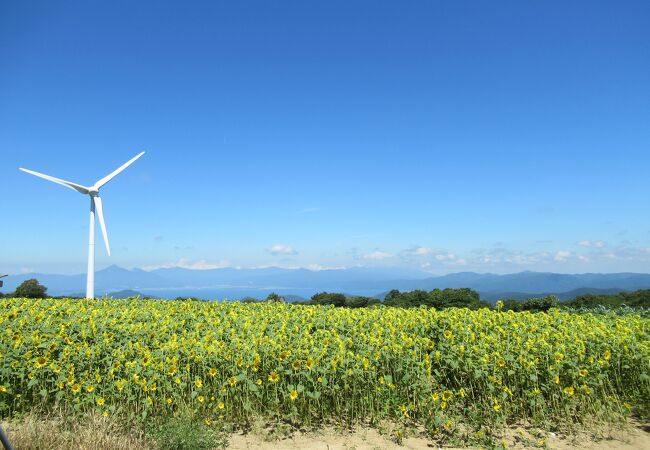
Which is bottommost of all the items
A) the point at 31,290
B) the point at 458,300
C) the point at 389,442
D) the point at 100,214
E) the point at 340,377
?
the point at 389,442

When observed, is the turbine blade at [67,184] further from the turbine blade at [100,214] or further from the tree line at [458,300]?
the tree line at [458,300]

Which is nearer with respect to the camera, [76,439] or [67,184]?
[76,439]

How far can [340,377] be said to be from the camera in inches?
226

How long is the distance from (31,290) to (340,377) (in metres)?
16.5

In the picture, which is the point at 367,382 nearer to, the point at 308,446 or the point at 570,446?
the point at 308,446

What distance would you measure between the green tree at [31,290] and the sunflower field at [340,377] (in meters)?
12.4

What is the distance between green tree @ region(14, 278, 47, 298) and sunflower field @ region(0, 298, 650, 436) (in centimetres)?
1242

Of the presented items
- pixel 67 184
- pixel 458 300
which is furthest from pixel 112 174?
pixel 458 300

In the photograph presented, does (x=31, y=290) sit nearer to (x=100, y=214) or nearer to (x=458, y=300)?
(x=100, y=214)

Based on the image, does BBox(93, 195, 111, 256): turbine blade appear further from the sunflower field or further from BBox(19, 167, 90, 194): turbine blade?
the sunflower field

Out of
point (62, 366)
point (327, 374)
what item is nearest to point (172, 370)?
point (62, 366)

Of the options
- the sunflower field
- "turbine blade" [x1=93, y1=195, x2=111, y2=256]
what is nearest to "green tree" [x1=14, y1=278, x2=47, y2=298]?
"turbine blade" [x1=93, y1=195, x2=111, y2=256]

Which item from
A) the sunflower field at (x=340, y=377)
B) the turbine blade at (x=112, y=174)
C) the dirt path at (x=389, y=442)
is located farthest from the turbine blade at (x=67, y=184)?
the dirt path at (x=389, y=442)

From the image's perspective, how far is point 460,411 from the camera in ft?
19.8
